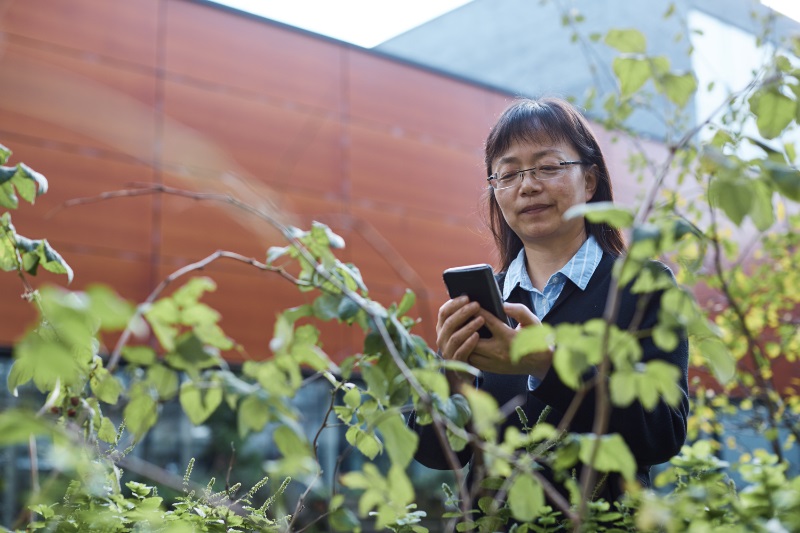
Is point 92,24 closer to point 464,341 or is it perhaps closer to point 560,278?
point 560,278

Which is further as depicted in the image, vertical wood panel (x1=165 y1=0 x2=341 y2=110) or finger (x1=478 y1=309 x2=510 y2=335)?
vertical wood panel (x1=165 y1=0 x2=341 y2=110)

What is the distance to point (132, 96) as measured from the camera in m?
7.71

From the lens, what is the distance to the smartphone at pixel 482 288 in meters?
1.50

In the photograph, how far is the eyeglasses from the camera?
1.97 meters

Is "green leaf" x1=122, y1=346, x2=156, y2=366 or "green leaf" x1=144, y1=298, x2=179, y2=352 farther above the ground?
"green leaf" x1=144, y1=298, x2=179, y2=352

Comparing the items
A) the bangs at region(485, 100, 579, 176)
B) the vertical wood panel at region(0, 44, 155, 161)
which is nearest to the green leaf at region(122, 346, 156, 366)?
the bangs at region(485, 100, 579, 176)

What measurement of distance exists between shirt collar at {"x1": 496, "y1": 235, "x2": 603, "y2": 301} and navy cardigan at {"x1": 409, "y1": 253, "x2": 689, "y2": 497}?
1cm

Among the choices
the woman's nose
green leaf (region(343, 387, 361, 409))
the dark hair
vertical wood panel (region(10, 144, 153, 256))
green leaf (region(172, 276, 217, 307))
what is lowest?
vertical wood panel (region(10, 144, 153, 256))

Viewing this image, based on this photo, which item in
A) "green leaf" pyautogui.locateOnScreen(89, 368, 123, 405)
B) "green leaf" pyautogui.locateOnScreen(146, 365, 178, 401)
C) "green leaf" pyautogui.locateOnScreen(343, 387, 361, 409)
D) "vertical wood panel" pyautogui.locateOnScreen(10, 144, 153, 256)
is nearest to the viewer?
"green leaf" pyautogui.locateOnScreen(146, 365, 178, 401)

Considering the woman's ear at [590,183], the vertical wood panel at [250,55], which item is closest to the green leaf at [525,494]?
the woman's ear at [590,183]

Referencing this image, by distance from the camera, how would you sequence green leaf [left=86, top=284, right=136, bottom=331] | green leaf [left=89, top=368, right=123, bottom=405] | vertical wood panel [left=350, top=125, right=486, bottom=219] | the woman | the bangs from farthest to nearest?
vertical wood panel [left=350, top=125, right=486, bottom=219]
the bangs
the woman
green leaf [left=89, top=368, right=123, bottom=405]
green leaf [left=86, top=284, right=136, bottom=331]

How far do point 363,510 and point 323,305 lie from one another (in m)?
0.32

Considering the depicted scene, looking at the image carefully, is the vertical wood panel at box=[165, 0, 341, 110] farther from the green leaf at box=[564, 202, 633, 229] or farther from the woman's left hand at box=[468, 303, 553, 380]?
the green leaf at box=[564, 202, 633, 229]

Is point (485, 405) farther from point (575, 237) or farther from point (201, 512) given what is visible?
point (575, 237)
